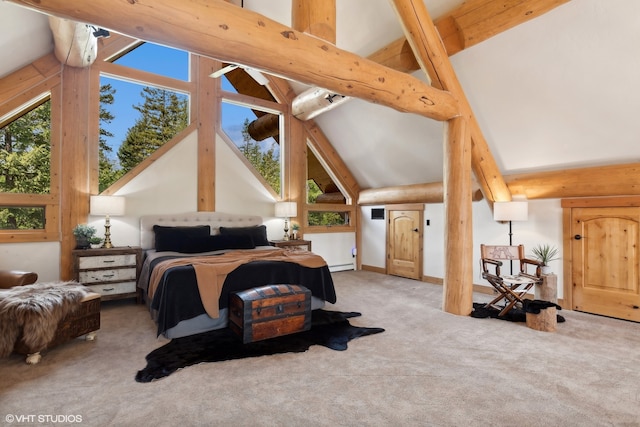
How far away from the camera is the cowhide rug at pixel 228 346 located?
265 cm

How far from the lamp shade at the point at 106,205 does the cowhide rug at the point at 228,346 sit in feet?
7.51

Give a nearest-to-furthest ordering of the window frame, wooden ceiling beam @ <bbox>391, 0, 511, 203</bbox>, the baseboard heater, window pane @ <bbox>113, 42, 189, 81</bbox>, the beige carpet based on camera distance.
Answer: the beige carpet
wooden ceiling beam @ <bbox>391, 0, 511, 203</bbox>
the window frame
window pane @ <bbox>113, 42, 189, 81</bbox>
the baseboard heater

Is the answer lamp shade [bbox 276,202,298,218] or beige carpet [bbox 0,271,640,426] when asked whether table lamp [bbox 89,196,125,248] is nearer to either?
beige carpet [bbox 0,271,640,426]

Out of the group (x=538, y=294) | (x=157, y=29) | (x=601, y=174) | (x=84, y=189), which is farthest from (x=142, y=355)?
(x=601, y=174)

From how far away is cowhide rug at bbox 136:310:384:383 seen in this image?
2.65 meters

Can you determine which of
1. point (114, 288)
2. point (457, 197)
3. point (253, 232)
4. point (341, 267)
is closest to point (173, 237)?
point (114, 288)

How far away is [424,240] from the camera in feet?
20.5

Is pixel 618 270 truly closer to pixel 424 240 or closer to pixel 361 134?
pixel 424 240

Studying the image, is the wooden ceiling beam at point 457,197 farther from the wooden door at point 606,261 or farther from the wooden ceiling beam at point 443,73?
the wooden door at point 606,261

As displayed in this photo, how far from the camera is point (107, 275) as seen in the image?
436 cm

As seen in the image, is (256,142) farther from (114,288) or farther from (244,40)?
Result: (244,40)

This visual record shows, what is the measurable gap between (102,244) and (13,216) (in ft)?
3.45

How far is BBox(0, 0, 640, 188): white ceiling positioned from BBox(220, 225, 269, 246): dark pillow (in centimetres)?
277

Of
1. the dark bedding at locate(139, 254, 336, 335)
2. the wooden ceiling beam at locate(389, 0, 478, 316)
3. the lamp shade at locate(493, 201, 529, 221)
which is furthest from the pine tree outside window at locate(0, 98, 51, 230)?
the lamp shade at locate(493, 201, 529, 221)
